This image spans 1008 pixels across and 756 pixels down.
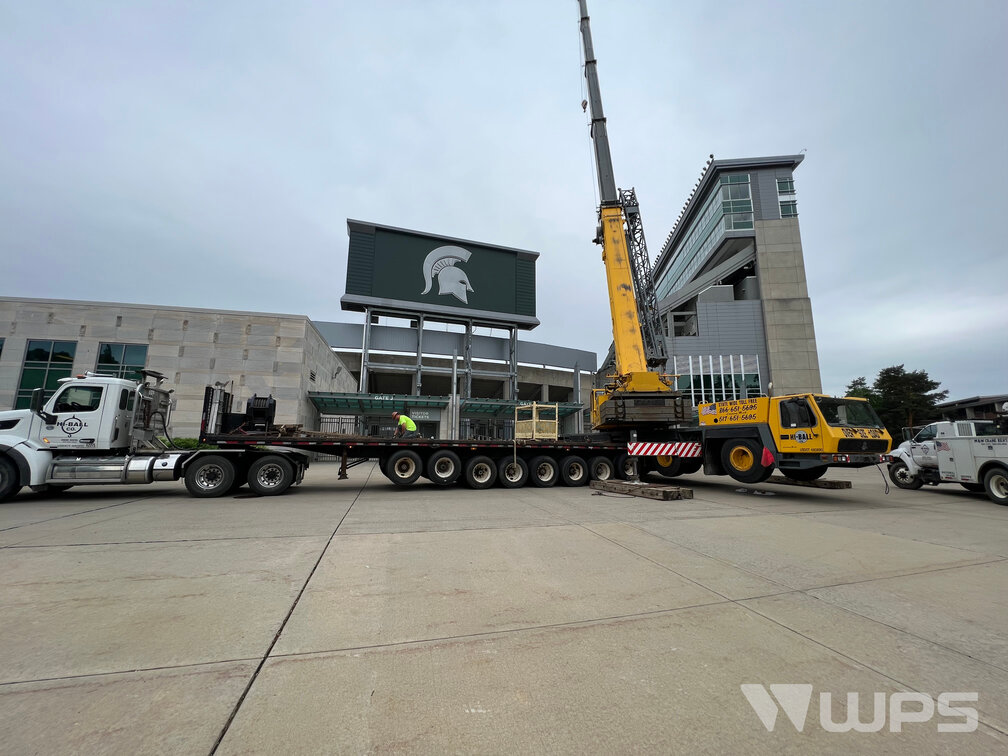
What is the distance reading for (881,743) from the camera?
1.96 metres

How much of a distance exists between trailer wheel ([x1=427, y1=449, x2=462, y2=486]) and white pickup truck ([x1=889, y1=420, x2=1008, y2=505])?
12867 mm

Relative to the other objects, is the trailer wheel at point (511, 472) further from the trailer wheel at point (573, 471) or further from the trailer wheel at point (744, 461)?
the trailer wheel at point (744, 461)

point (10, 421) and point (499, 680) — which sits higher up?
point (10, 421)

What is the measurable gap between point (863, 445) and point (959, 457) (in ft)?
11.4

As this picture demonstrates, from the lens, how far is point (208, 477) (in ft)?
33.1

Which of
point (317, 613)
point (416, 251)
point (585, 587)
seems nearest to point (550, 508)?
point (585, 587)

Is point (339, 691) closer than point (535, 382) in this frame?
Yes

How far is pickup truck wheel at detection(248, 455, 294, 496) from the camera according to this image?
33.5 feet

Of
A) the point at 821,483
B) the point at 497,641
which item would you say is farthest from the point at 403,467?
the point at 821,483

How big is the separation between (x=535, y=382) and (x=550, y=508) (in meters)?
33.3

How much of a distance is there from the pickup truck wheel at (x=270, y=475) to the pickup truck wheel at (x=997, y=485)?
16.7 metres

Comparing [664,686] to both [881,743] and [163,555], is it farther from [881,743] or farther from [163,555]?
[163,555]

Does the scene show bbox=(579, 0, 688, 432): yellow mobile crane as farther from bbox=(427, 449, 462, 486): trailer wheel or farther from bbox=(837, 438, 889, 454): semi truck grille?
bbox=(427, 449, 462, 486): trailer wheel

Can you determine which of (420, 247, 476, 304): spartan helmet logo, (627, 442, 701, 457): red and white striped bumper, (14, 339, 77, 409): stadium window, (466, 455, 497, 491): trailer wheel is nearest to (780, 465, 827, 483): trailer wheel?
(627, 442, 701, 457): red and white striped bumper
